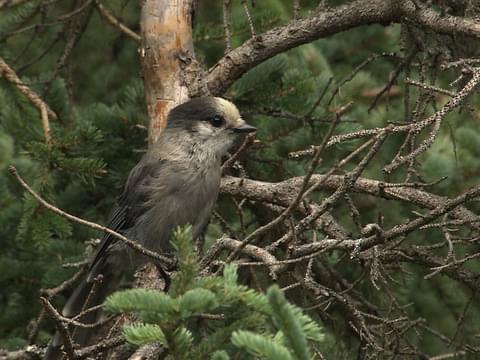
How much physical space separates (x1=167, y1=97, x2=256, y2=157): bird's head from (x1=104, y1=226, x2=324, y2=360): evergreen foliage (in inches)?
76.5

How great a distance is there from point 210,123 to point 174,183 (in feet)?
1.10

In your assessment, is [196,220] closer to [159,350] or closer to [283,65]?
[283,65]

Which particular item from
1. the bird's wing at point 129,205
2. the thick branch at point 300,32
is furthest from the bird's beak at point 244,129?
the bird's wing at point 129,205

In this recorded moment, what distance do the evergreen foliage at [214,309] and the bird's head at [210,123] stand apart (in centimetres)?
194

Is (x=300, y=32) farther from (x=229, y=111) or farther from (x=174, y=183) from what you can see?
(x=174, y=183)

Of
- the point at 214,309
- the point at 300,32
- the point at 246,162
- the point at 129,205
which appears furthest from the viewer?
the point at 246,162

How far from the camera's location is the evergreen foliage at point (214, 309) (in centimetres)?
195

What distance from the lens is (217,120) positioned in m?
4.34

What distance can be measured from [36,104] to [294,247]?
2.14 metres

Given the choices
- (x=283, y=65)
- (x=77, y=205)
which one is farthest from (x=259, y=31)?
(x=77, y=205)

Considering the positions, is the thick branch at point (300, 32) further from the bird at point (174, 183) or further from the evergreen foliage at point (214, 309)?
the evergreen foliage at point (214, 309)

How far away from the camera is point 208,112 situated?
4277 millimetres

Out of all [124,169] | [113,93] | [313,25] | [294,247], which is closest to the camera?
[294,247]

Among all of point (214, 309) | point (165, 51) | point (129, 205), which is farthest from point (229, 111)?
point (214, 309)
